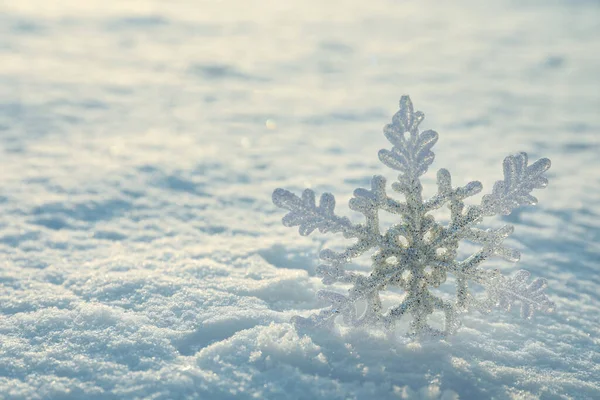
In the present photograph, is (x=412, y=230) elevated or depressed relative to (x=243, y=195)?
depressed

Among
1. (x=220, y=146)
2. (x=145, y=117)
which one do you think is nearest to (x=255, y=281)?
(x=220, y=146)

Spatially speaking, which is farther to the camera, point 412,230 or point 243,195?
point 243,195

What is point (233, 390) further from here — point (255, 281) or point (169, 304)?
point (255, 281)
